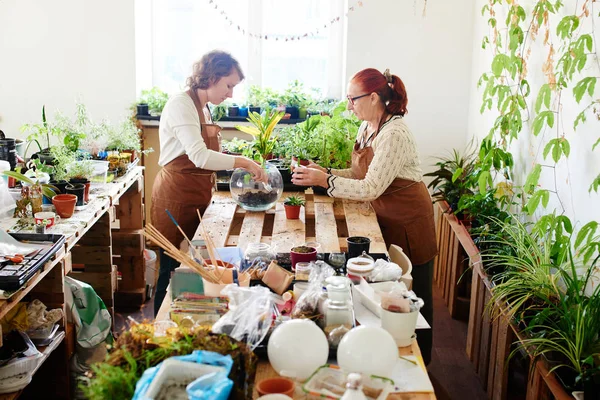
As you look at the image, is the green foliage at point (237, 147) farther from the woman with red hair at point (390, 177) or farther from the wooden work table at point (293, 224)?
the woman with red hair at point (390, 177)

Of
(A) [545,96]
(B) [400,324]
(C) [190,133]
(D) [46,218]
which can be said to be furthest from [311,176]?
(B) [400,324]

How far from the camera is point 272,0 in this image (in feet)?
18.3

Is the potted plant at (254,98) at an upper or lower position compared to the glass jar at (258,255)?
upper

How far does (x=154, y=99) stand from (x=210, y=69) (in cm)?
206

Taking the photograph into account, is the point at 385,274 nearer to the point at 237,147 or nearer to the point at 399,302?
the point at 399,302

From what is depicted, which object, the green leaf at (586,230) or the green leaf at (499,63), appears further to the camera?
the green leaf at (499,63)

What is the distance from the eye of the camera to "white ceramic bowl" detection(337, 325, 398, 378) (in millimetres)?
1749

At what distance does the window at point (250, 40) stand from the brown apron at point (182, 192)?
7.14ft

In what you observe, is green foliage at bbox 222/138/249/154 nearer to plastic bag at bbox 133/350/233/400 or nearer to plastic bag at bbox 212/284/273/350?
plastic bag at bbox 212/284/273/350

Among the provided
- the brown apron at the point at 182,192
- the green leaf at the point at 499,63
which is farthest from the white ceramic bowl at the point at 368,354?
the green leaf at the point at 499,63

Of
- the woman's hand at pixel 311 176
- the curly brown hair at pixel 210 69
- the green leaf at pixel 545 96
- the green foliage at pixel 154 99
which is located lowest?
the woman's hand at pixel 311 176

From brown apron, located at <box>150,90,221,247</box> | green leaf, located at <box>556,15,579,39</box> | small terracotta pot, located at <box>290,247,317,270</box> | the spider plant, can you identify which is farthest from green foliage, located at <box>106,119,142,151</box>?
green leaf, located at <box>556,15,579,39</box>

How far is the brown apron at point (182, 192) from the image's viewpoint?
355 cm

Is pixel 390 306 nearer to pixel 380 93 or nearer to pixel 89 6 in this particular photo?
pixel 380 93
